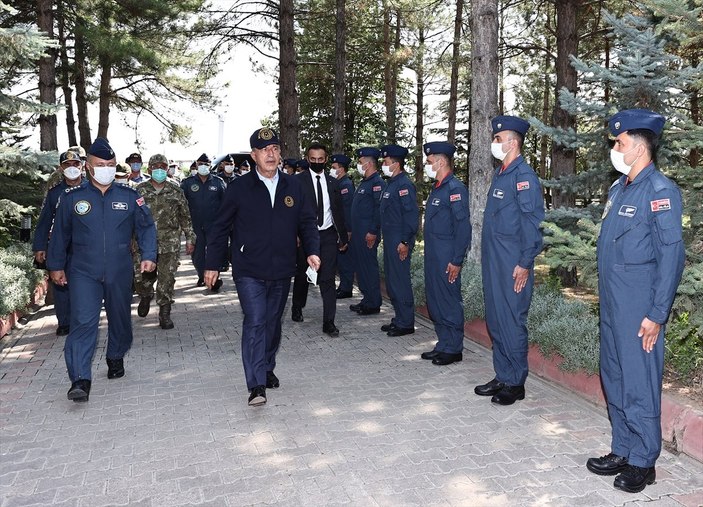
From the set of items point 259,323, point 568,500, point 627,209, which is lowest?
point 568,500

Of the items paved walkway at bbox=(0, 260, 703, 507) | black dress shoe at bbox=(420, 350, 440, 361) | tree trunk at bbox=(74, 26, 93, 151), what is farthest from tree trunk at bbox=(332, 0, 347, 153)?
black dress shoe at bbox=(420, 350, 440, 361)

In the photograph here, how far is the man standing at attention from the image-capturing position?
8.26 metres

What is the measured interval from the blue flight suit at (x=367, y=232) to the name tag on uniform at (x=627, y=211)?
488 centimetres

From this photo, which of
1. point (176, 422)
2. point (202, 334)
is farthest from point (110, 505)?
point (202, 334)

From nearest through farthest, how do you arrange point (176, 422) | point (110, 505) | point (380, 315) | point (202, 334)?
point (110, 505) < point (176, 422) < point (202, 334) < point (380, 315)

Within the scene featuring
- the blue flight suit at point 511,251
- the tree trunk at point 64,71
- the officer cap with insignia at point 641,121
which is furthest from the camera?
the tree trunk at point 64,71

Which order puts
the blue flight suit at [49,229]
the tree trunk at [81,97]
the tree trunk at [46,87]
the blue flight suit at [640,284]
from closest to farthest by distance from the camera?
the blue flight suit at [640,284]
the blue flight suit at [49,229]
the tree trunk at [46,87]
the tree trunk at [81,97]

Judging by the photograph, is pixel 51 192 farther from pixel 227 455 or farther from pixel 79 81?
pixel 79 81

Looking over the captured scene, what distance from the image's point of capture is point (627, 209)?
383 centimetres

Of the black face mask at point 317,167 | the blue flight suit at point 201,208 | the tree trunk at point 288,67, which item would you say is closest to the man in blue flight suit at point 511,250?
the black face mask at point 317,167

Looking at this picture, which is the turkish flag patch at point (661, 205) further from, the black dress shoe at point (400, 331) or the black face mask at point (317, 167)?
the black face mask at point (317, 167)

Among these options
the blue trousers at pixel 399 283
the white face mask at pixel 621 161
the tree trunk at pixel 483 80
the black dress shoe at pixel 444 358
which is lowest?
the black dress shoe at pixel 444 358

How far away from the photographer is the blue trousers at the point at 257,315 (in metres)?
5.30

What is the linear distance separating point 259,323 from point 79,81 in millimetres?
19449
